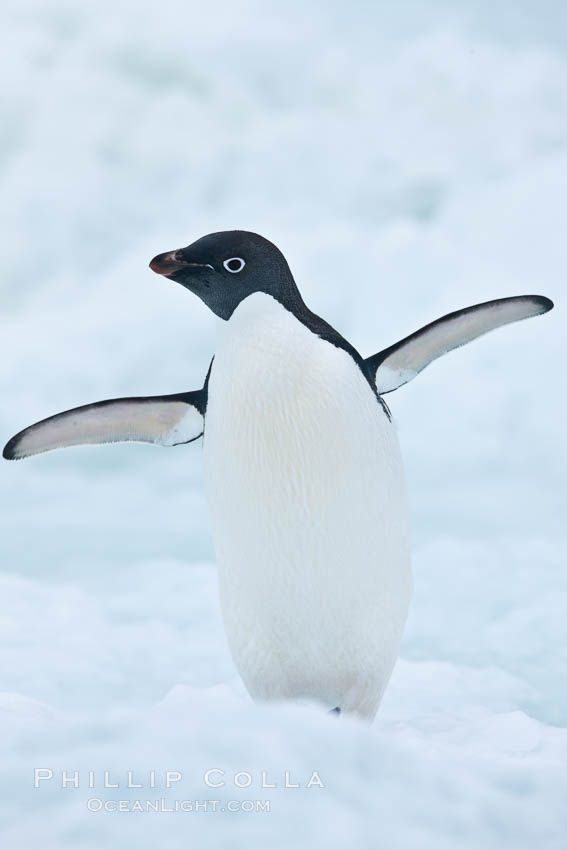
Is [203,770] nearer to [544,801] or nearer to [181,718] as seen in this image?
[181,718]

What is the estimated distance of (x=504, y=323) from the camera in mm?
2627

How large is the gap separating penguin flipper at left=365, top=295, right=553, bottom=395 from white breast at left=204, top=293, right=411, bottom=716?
1.06ft

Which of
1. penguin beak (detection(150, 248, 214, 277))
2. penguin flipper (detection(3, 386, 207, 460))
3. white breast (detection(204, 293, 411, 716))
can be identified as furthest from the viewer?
penguin flipper (detection(3, 386, 207, 460))

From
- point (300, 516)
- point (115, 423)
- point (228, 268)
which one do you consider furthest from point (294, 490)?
point (115, 423)

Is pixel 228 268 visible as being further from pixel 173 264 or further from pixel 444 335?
pixel 444 335

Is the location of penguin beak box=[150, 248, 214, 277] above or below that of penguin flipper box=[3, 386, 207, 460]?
above

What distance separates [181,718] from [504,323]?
1.46 m

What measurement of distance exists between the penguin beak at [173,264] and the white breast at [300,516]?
0.15m

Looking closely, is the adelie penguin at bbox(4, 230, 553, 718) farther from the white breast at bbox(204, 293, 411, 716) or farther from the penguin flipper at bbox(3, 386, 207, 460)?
the penguin flipper at bbox(3, 386, 207, 460)

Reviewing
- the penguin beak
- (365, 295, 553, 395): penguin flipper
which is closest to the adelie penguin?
the penguin beak

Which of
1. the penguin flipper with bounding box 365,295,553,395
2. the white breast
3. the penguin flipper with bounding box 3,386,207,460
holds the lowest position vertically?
the white breast

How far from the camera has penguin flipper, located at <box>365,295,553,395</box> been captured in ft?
8.50

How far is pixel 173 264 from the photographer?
2.31 meters

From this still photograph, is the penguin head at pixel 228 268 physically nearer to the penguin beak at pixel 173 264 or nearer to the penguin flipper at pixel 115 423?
the penguin beak at pixel 173 264
